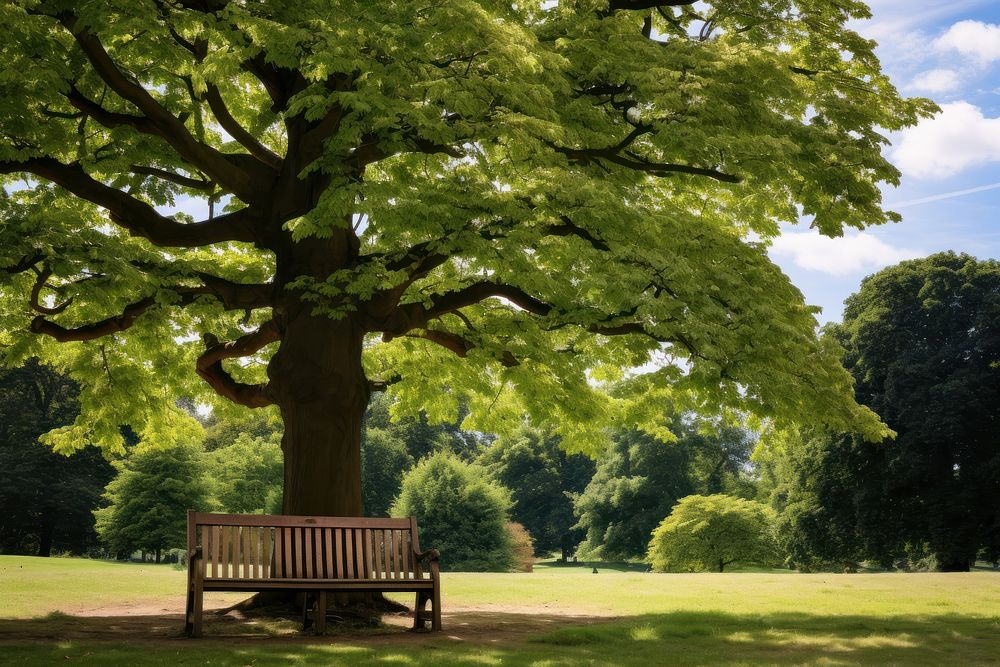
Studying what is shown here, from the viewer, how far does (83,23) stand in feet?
35.2

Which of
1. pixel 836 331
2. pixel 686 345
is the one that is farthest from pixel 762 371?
pixel 836 331

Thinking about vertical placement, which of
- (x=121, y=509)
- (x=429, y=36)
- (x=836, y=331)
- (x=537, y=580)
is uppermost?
(x=836, y=331)

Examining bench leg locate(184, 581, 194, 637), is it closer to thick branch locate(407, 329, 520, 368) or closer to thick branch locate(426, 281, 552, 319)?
thick branch locate(426, 281, 552, 319)

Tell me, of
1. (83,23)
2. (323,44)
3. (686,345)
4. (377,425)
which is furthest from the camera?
(377,425)

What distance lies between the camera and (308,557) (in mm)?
10539

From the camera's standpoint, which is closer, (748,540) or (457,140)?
(457,140)

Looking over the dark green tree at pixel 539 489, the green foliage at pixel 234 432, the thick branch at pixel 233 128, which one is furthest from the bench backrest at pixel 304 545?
the dark green tree at pixel 539 489

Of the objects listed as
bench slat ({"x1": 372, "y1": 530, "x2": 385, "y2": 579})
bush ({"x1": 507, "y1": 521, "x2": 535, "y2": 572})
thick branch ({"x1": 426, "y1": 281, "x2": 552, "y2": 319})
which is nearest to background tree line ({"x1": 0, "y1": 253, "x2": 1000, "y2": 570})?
bush ({"x1": 507, "y1": 521, "x2": 535, "y2": 572})

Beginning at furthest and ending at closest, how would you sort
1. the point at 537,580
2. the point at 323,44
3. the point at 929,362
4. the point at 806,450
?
the point at 806,450, the point at 929,362, the point at 537,580, the point at 323,44

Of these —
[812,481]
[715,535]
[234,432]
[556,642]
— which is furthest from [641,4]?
[234,432]

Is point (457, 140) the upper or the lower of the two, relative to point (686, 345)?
upper

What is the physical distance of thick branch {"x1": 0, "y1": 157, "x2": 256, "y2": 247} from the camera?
43.0 feet

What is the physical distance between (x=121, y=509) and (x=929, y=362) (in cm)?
3250

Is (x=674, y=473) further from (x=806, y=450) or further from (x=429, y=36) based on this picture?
(x=429, y=36)
